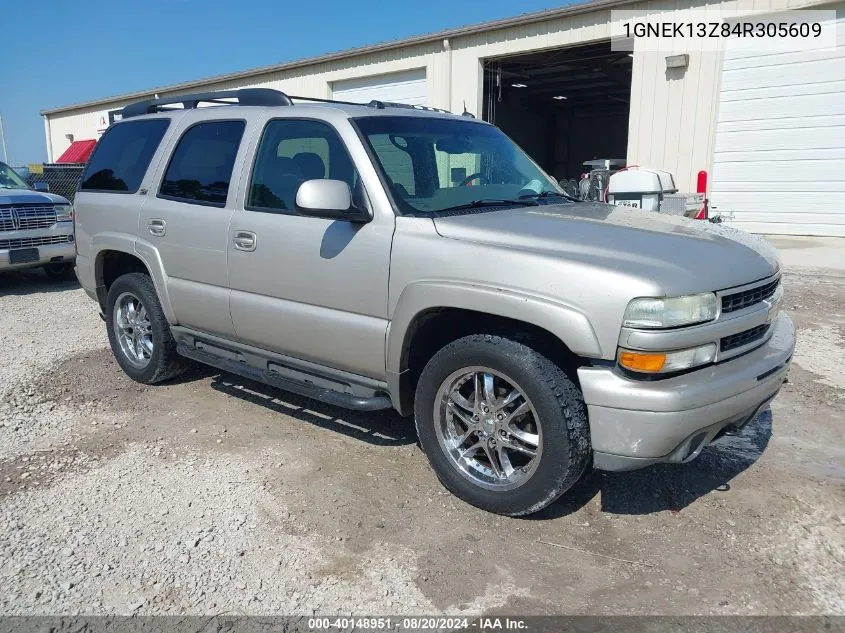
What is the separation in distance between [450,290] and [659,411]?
3.56 feet

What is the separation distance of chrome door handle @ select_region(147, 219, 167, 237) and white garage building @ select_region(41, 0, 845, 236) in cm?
811

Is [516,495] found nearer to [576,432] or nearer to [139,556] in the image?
[576,432]

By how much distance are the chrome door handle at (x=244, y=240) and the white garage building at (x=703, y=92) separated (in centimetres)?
796

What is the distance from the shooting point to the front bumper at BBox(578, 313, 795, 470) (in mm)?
2758

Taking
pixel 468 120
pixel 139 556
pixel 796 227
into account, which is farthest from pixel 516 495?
pixel 796 227

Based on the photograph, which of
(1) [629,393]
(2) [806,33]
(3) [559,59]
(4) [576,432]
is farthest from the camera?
(3) [559,59]

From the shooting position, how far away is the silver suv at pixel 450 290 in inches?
111

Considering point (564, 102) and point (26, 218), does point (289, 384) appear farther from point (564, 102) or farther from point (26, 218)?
point (564, 102)

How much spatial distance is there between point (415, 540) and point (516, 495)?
1.73 ft

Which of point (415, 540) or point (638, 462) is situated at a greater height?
point (638, 462)

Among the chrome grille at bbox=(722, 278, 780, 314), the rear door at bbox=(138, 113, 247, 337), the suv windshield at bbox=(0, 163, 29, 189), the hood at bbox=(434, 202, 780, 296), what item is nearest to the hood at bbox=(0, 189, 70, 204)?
the suv windshield at bbox=(0, 163, 29, 189)

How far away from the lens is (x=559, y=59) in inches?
652

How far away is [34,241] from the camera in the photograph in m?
9.39

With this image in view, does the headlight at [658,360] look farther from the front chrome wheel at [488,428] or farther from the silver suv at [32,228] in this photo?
the silver suv at [32,228]
